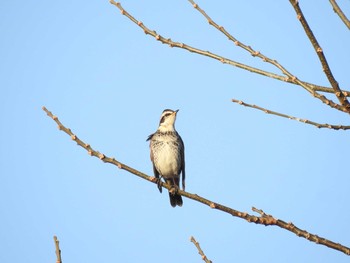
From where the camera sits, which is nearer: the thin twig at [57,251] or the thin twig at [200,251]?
the thin twig at [57,251]

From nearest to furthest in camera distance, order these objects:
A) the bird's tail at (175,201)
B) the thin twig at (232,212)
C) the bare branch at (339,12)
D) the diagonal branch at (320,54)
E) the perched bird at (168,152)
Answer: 1. the diagonal branch at (320,54)
2. the bare branch at (339,12)
3. the thin twig at (232,212)
4. the bird's tail at (175,201)
5. the perched bird at (168,152)

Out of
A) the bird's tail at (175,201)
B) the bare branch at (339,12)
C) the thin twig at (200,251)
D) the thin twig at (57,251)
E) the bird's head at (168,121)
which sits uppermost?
the bird's head at (168,121)

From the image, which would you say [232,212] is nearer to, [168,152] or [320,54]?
[320,54]

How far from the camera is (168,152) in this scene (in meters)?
12.0

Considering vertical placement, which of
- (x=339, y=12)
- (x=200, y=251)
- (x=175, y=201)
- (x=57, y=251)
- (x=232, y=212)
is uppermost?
(x=175, y=201)

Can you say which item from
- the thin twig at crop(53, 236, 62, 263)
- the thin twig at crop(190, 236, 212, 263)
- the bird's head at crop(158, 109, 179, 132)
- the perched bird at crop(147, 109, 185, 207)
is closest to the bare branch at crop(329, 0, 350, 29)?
the thin twig at crop(190, 236, 212, 263)

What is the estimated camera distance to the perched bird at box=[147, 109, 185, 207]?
12047 millimetres

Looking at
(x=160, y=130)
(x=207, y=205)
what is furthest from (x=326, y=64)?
(x=160, y=130)

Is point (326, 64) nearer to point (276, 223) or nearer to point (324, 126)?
point (324, 126)

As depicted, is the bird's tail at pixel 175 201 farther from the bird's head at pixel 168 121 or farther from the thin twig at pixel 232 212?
→ the thin twig at pixel 232 212

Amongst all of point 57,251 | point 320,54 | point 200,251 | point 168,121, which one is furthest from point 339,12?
point 168,121

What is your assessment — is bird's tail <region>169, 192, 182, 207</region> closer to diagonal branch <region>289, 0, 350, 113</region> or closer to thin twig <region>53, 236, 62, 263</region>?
thin twig <region>53, 236, 62, 263</region>

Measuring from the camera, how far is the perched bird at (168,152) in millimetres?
12047

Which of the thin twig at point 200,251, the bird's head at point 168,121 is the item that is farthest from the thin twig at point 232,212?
the bird's head at point 168,121
